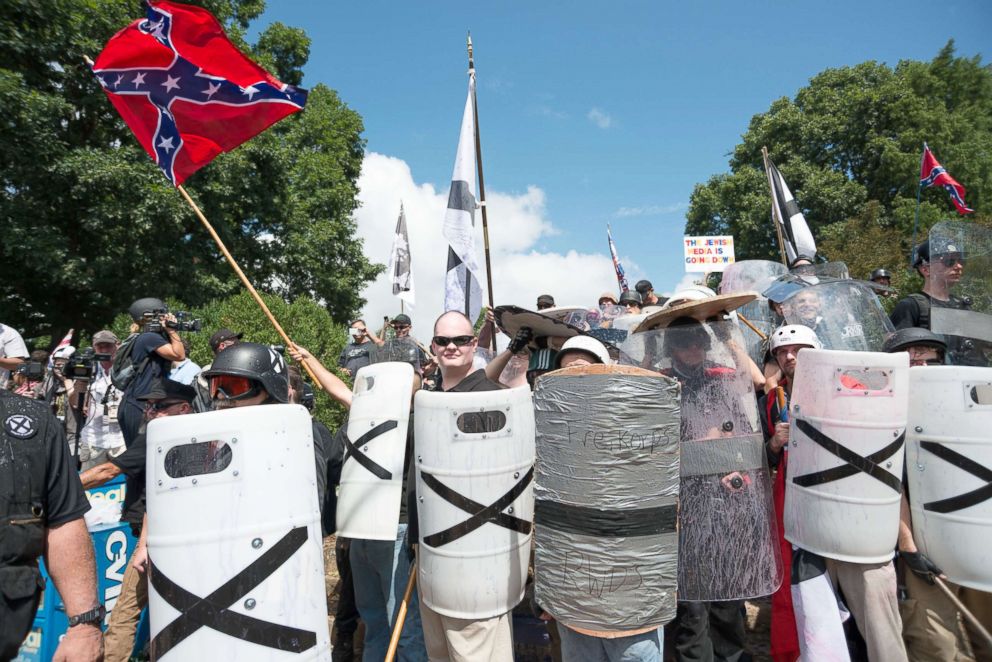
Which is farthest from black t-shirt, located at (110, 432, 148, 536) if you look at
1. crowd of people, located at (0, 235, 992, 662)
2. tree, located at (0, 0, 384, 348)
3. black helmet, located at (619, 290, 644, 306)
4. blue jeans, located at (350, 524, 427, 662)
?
tree, located at (0, 0, 384, 348)

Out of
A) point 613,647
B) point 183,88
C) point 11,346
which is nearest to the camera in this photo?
point 613,647

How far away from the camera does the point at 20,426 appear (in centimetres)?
216

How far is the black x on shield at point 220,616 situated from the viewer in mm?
2010

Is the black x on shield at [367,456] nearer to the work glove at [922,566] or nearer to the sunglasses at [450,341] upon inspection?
the sunglasses at [450,341]

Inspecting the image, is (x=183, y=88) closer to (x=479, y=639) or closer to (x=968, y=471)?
(x=479, y=639)

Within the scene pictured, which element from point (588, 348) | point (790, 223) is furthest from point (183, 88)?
point (790, 223)

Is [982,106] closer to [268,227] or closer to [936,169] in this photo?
[936,169]

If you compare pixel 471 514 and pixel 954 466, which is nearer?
pixel 471 514

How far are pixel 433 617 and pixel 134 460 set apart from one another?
200cm

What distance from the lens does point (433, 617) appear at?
277 centimetres

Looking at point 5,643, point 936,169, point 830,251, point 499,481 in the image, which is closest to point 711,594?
point 499,481

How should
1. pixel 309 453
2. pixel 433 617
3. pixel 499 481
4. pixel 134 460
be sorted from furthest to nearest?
1. pixel 134 460
2. pixel 433 617
3. pixel 499 481
4. pixel 309 453

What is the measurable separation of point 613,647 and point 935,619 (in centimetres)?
200

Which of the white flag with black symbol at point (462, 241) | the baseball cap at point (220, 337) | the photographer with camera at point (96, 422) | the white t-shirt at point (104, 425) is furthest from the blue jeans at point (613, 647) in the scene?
the white t-shirt at point (104, 425)
